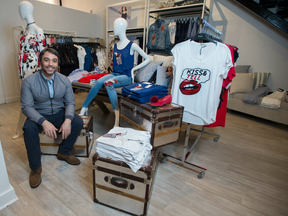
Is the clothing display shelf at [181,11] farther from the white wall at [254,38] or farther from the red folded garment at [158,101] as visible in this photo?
the red folded garment at [158,101]

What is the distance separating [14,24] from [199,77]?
404 centimetres

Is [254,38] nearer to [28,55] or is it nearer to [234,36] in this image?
[234,36]

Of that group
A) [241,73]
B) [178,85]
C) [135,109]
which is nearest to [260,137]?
[241,73]

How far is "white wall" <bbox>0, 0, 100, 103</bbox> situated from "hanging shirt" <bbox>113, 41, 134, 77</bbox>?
269 centimetres

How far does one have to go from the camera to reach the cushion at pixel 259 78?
3.79 m

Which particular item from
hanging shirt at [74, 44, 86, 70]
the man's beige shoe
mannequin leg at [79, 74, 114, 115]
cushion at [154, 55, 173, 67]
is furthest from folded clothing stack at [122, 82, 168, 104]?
hanging shirt at [74, 44, 86, 70]

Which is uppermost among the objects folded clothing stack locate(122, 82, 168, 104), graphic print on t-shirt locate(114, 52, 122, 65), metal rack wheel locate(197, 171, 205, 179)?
graphic print on t-shirt locate(114, 52, 122, 65)

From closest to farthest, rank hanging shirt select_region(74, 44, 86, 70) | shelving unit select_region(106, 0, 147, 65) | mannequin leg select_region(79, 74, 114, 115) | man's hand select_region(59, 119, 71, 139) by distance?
1. man's hand select_region(59, 119, 71, 139)
2. mannequin leg select_region(79, 74, 114, 115)
3. hanging shirt select_region(74, 44, 86, 70)
4. shelving unit select_region(106, 0, 147, 65)

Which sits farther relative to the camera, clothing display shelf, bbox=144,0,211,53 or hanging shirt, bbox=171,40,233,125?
clothing display shelf, bbox=144,0,211,53

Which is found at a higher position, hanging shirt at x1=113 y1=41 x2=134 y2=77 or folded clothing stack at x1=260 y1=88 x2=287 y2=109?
hanging shirt at x1=113 y1=41 x2=134 y2=77

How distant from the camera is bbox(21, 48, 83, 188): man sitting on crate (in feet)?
5.08

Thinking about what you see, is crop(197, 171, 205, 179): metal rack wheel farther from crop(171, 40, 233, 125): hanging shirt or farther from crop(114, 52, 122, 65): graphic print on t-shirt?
crop(114, 52, 122, 65): graphic print on t-shirt

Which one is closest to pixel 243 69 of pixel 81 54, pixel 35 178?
pixel 81 54

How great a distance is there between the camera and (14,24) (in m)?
3.59
